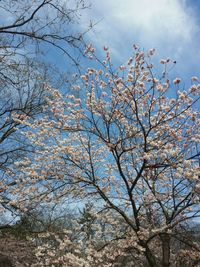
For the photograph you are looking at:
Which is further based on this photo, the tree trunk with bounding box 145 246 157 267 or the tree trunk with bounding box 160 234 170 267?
the tree trunk with bounding box 160 234 170 267

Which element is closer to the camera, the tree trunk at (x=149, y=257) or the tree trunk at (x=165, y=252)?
the tree trunk at (x=149, y=257)

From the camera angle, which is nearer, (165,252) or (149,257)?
(149,257)

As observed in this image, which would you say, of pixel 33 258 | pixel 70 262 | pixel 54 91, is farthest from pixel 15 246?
pixel 54 91

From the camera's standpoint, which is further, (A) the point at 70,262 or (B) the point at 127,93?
(A) the point at 70,262

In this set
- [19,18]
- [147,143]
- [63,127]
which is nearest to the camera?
[19,18]

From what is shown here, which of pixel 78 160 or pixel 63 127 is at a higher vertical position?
pixel 63 127

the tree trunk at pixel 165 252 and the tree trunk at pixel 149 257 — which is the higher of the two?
the tree trunk at pixel 165 252

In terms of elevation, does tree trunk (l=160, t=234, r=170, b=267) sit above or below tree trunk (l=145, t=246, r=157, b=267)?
Answer: above

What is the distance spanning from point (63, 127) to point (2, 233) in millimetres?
8454

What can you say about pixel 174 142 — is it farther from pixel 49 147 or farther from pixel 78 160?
pixel 49 147

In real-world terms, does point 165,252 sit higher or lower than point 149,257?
higher

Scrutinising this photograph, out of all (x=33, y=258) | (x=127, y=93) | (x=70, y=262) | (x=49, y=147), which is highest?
(x=127, y=93)

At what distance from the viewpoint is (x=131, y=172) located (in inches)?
359

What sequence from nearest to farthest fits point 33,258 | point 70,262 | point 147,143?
point 147,143
point 70,262
point 33,258
